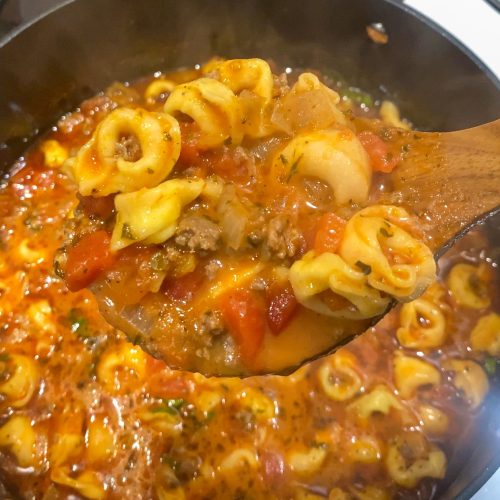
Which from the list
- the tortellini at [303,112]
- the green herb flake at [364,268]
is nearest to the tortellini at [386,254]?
the green herb flake at [364,268]

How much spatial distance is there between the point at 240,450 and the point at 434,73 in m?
2.46

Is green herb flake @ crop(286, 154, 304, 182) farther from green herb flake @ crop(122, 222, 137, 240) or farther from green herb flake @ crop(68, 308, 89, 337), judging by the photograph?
green herb flake @ crop(68, 308, 89, 337)

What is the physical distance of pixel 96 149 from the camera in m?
2.24

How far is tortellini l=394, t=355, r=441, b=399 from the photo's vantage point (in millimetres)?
2918

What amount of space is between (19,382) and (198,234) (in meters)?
1.44

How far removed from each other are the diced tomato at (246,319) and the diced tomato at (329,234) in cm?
30

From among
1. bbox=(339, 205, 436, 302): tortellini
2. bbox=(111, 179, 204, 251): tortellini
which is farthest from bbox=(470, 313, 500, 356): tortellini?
bbox=(111, 179, 204, 251): tortellini

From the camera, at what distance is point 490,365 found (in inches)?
119

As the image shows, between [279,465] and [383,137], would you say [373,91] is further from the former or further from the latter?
[279,465]

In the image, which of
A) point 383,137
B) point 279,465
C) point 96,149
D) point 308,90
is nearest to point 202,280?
point 96,149

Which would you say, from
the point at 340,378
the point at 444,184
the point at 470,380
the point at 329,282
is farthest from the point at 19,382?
the point at 470,380

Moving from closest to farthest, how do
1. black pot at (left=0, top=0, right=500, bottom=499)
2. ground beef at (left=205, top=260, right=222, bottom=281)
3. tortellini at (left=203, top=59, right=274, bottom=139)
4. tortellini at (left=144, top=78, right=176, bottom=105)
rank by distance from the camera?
ground beef at (left=205, top=260, right=222, bottom=281), tortellini at (left=203, top=59, right=274, bottom=139), black pot at (left=0, top=0, right=500, bottom=499), tortellini at (left=144, top=78, right=176, bottom=105)

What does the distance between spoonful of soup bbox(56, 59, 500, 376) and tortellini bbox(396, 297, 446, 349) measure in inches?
38.8

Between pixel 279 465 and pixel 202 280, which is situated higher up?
pixel 202 280
